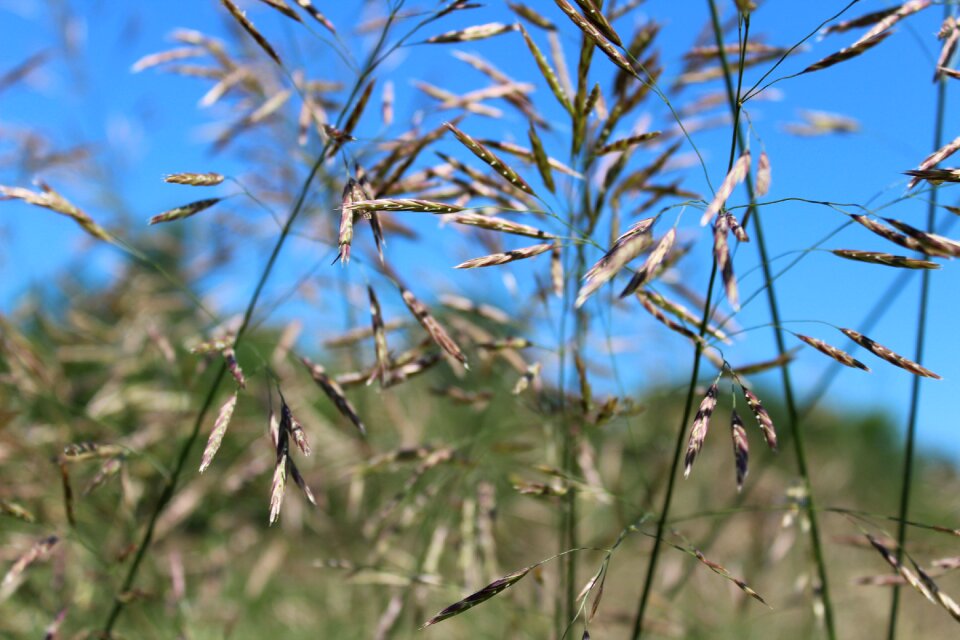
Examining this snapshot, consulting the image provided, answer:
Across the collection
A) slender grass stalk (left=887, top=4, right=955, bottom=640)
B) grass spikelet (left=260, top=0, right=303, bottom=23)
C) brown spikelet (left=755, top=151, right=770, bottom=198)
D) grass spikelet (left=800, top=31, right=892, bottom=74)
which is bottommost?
slender grass stalk (left=887, top=4, right=955, bottom=640)

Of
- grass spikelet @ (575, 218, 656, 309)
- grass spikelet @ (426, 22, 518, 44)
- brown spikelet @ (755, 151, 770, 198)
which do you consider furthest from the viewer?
grass spikelet @ (426, 22, 518, 44)

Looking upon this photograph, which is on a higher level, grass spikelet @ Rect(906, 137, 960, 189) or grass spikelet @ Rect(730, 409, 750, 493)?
grass spikelet @ Rect(906, 137, 960, 189)

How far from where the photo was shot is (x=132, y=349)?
2.19 metres

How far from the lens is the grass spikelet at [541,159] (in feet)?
3.49

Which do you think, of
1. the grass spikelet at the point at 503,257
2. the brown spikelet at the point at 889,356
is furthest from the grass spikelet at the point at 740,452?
the grass spikelet at the point at 503,257

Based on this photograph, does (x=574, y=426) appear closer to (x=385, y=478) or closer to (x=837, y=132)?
(x=837, y=132)

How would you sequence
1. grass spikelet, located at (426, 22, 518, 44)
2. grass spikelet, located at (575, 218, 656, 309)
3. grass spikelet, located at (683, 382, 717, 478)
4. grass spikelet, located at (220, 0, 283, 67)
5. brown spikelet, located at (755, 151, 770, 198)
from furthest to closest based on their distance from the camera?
grass spikelet, located at (426, 22, 518, 44) → grass spikelet, located at (220, 0, 283, 67) → brown spikelet, located at (755, 151, 770, 198) → grass spikelet, located at (683, 382, 717, 478) → grass spikelet, located at (575, 218, 656, 309)

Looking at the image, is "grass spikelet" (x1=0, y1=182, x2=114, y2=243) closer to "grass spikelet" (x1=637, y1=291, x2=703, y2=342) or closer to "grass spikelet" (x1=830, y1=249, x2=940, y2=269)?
"grass spikelet" (x1=637, y1=291, x2=703, y2=342)

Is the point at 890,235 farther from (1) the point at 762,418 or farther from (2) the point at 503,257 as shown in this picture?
(2) the point at 503,257

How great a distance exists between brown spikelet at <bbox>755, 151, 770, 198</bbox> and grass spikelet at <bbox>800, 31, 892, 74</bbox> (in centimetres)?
10

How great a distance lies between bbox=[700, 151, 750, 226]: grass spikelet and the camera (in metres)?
0.67

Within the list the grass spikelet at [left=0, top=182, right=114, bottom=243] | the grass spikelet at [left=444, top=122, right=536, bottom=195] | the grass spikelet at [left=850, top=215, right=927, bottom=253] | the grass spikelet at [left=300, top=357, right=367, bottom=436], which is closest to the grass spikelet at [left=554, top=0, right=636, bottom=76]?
the grass spikelet at [left=444, top=122, right=536, bottom=195]

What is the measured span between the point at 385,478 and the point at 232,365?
6.23 ft

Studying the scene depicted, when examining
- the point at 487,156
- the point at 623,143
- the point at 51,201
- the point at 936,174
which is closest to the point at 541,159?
the point at 623,143
